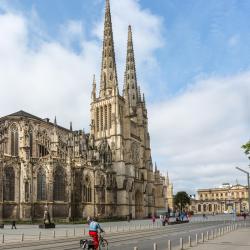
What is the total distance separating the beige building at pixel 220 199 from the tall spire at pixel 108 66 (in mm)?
93912

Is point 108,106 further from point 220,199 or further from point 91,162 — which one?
point 220,199

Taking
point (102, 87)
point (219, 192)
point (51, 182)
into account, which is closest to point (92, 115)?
point (102, 87)

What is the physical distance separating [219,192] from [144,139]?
94.9 meters

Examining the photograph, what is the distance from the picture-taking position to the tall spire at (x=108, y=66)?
93.4 meters

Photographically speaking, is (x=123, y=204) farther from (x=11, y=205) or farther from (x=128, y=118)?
(x=11, y=205)

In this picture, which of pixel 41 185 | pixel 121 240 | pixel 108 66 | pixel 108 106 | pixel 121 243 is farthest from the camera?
pixel 108 66

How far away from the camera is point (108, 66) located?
9538cm

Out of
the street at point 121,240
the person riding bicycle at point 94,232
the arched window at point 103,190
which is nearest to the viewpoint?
the person riding bicycle at point 94,232

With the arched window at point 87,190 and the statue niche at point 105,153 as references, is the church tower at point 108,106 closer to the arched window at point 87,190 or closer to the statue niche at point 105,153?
the statue niche at point 105,153

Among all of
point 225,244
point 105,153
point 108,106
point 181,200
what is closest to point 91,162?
point 105,153

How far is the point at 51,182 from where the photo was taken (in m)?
62.8

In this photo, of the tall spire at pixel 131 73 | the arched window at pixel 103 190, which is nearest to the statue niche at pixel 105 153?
the arched window at pixel 103 190

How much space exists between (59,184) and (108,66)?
3800cm

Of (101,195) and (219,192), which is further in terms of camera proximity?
(219,192)
